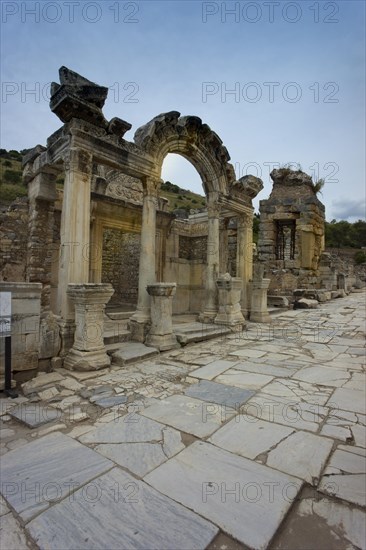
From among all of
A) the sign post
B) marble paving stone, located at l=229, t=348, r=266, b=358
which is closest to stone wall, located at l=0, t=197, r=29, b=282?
the sign post

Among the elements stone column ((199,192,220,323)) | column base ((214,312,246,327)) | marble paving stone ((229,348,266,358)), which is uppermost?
stone column ((199,192,220,323))

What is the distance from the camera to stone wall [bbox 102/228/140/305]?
11.6 m

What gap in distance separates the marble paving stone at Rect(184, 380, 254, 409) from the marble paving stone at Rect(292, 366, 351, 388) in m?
1.00

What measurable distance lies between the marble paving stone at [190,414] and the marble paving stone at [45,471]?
0.73m

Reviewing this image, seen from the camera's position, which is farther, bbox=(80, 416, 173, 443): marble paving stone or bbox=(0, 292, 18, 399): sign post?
bbox=(0, 292, 18, 399): sign post

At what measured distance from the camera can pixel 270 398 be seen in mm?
3236

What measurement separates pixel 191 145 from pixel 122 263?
6.24 metres

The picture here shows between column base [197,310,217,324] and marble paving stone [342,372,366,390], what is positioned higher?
column base [197,310,217,324]

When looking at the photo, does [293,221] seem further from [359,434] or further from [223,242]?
[359,434]

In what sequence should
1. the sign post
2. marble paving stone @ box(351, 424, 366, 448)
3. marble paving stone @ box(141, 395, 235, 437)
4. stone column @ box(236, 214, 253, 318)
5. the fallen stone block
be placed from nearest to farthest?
1. marble paving stone @ box(351, 424, 366, 448)
2. marble paving stone @ box(141, 395, 235, 437)
3. the sign post
4. stone column @ box(236, 214, 253, 318)
5. the fallen stone block

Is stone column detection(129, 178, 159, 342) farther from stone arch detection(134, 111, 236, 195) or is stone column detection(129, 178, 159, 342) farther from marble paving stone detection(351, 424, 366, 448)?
marble paving stone detection(351, 424, 366, 448)

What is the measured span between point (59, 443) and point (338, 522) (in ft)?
6.44

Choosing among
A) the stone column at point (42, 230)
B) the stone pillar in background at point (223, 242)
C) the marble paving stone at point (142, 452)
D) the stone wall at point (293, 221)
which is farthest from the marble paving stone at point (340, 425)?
the stone wall at point (293, 221)

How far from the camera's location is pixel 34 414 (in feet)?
9.38
